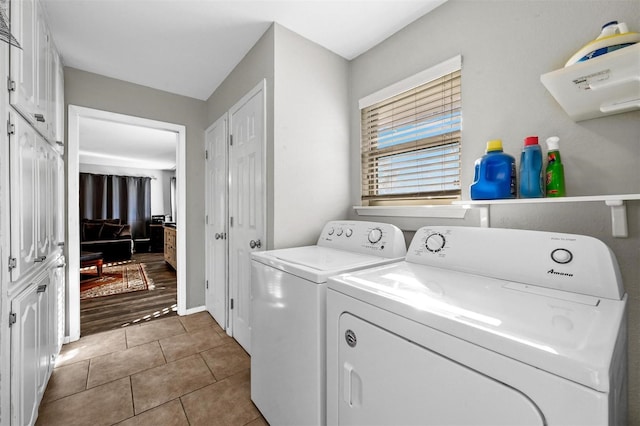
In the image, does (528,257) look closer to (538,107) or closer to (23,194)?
(538,107)

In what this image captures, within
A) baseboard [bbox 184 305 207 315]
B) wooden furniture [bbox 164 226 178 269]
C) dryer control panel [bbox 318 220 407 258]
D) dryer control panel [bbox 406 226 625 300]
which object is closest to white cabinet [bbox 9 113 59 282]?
baseboard [bbox 184 305 207 315]

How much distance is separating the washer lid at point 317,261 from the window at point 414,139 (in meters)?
0.57

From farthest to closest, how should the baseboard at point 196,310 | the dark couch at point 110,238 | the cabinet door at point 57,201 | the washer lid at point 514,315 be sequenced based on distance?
the dark couch at point 110,238 < the baseboard at point 196,310 < the cabinet door at point 57,201 < the washer lid at point 514,315

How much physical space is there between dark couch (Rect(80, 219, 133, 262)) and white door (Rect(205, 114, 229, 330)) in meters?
3.92

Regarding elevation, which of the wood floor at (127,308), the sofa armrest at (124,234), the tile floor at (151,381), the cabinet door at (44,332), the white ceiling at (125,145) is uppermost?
the white ceiling at (125,145)

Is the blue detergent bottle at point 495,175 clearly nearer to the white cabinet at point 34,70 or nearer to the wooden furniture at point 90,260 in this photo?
the white cabinet at point 34,70

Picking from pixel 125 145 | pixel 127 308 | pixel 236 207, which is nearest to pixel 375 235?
pixel 236 207

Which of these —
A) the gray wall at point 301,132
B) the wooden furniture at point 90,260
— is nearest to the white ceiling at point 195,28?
the gray wall at point 301,132

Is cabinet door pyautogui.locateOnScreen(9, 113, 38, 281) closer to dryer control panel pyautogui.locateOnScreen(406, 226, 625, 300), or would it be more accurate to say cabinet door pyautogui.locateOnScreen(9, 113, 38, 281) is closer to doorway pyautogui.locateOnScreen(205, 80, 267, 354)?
doorway pyautogui.locateOnScreen(205, 80, 267, 354)

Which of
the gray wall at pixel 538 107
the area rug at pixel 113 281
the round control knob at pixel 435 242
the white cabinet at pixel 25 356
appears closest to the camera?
the gray wall at pixel 538 107

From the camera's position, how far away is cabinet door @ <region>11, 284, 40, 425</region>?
1.12 m

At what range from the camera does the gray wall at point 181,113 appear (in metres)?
2.39

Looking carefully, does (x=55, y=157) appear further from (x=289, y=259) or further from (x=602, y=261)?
(x=602, y=261)

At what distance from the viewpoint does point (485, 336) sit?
1.99ft
